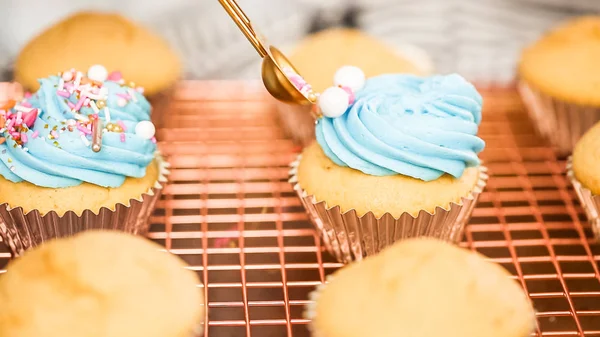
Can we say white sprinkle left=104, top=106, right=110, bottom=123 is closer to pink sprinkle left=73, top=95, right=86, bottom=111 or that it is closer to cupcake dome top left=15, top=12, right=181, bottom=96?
pink sprinkle left=73, top=95, right=86, bottom=111

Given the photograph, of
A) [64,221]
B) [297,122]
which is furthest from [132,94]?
[297,122]

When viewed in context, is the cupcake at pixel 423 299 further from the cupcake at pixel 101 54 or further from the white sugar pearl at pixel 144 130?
the cupcake at pixel 101 54

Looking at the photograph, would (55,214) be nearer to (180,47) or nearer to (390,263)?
(390,263)

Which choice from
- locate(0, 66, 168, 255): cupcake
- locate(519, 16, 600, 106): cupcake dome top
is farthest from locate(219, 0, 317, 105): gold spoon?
locate(519, 16, 600, 106): cupcake dome top

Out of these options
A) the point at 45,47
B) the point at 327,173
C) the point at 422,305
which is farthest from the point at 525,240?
the point at 45,47

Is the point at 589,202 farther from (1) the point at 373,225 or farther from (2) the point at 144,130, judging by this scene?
(2) the point at 144,130

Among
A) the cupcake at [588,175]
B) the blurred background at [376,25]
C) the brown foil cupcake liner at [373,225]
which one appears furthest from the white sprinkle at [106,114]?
the cupcake at [588,175]
